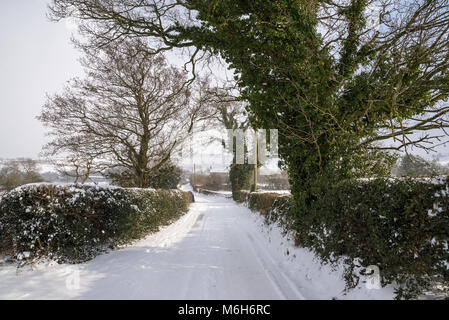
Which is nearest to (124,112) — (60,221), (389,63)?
(60,221)

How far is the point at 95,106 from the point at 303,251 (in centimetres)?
992

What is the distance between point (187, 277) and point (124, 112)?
28.5ft

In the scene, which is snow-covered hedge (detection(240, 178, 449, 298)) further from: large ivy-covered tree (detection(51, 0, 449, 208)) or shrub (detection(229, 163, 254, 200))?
shrub (detection(229, 163, 254, 200))

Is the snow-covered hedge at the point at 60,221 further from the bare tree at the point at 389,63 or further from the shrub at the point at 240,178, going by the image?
the shrub at the point at 240,178

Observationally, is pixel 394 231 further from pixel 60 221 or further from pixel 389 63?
pixel 60 221

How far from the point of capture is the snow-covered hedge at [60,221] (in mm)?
4457

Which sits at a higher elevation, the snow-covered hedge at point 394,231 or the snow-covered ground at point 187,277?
the snow-covered hedge at point 394,231

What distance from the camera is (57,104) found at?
9.44 metres

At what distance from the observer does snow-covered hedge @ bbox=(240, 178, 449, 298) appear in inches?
101

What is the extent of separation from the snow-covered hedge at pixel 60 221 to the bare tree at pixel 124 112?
5.67 m

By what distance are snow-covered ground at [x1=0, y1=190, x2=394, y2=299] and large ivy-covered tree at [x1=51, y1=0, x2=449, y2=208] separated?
5.26ft

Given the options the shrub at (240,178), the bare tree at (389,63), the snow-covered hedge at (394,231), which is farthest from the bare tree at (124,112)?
the shrub at (240,178)

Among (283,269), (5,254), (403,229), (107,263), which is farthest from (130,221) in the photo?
(403,229)

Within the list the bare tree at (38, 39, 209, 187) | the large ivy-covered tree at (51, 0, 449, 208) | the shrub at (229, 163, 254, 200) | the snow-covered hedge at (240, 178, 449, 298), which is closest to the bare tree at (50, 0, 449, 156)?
the large ivy-covered tree at (51, 0, 449, 208)
